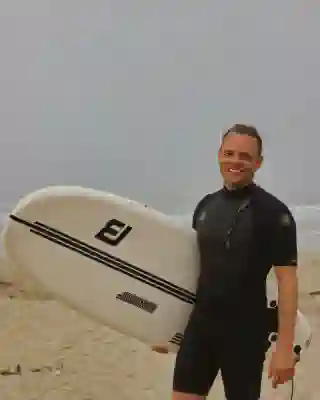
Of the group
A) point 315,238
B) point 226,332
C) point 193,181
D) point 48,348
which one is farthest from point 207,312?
point 315,238

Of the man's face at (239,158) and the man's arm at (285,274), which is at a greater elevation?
the man's face at (239,158)

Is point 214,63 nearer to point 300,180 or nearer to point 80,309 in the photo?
point 300,180

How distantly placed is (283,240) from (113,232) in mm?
272

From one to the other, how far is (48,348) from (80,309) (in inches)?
25.8

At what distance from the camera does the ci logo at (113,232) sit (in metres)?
0.99

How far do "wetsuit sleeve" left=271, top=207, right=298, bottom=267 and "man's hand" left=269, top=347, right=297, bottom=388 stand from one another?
133mm

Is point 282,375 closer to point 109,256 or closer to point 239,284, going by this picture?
point 239,284

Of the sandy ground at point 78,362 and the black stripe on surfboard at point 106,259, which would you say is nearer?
the black stripe on surfboard at point 106,259

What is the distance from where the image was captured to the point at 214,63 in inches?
83.3

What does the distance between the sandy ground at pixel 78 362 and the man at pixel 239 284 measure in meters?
0.41

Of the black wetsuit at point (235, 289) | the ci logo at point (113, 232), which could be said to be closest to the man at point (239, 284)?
the black wetsuit at point (235, 289)

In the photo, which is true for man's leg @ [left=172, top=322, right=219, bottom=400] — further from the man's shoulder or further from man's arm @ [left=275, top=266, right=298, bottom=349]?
the man's shoulder

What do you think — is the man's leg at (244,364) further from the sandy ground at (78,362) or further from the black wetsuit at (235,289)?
the sandy ground at (78,362)

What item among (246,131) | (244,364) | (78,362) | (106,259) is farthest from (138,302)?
(78,362)
